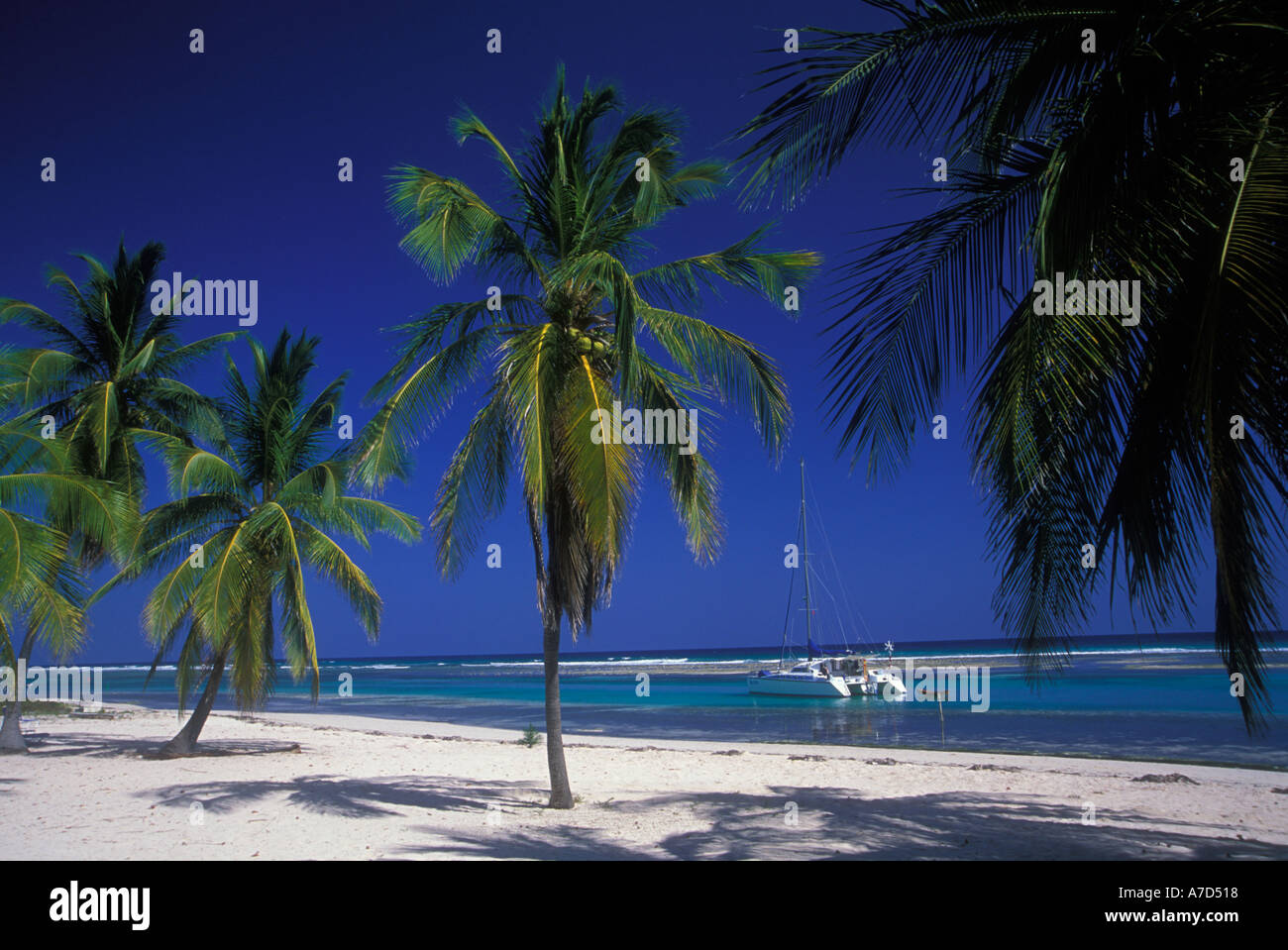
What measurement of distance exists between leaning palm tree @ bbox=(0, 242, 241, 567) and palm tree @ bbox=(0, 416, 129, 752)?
15.3 feet

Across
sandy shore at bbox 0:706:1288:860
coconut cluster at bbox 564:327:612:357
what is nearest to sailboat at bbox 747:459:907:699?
sandy shore at bbox 0:706:1288:860

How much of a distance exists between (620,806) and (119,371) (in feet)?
37.4

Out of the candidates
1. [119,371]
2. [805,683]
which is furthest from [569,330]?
[805,683]

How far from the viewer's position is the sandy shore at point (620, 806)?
706 centimetres

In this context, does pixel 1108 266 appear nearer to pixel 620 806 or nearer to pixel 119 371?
pixel 620 806

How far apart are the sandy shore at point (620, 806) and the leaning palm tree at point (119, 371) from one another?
5019mm

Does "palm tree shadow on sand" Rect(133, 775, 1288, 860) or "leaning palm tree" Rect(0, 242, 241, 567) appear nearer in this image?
"palm tree shadow on sand" Rect(133, 775, 1288, 860)

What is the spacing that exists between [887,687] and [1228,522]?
101 ft

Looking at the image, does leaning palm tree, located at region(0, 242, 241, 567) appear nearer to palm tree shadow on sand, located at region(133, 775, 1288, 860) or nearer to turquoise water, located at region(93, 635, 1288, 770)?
palm tree shadow on sand, located at region(133, 775, 1288, 860)

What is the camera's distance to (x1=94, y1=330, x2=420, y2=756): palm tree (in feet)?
39.1

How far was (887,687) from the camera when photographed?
32.7 meters

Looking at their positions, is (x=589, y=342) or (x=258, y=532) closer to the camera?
(x=589, y=342)

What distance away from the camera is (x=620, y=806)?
9477 mm

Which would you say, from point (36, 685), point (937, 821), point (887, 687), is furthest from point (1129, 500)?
point (887, 687)
